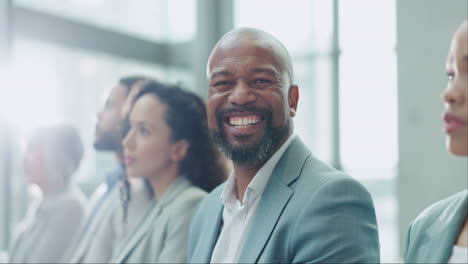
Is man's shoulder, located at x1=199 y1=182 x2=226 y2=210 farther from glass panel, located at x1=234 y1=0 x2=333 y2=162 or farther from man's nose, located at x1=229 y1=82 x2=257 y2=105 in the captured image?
glass panel, located at x1=234 y1=0 x2=333 y2=162

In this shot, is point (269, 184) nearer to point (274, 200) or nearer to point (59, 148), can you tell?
point (274, 200)

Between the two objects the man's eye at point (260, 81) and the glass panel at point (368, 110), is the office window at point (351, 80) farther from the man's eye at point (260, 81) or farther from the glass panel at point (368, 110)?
the man's eye at point (260, 81)

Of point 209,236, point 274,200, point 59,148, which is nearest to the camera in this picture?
point 274,200

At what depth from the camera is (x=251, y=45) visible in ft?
6.34

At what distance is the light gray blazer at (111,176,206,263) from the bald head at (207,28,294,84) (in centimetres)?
92

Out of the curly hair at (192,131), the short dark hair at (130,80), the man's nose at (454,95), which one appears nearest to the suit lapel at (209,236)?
the curly hair at (192,131)

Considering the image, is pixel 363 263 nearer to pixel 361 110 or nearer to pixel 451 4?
pixel 451 4

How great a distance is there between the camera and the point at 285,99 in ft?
6.46

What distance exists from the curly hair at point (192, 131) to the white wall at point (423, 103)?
39.1 inches

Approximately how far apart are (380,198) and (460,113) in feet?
8.89

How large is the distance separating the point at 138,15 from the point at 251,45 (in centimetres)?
371

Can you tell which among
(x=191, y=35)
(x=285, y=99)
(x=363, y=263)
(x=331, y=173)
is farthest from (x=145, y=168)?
(x=191, y=35)

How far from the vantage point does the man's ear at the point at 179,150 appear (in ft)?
9.44

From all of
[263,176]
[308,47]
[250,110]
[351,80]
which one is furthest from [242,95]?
[308,47]
